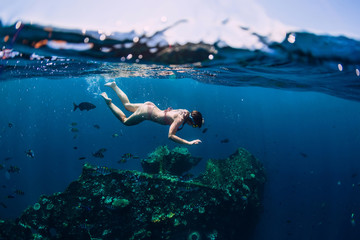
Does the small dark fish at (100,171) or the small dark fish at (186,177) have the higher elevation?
the small dark fish at (100,171)

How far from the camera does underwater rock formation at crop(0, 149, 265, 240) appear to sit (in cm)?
808

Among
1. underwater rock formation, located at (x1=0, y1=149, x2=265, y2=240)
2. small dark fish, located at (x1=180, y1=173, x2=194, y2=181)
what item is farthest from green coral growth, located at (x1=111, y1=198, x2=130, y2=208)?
small dark fish, located at (x1=180, y1=173, x2=194, y2=181)

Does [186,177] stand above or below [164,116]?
below

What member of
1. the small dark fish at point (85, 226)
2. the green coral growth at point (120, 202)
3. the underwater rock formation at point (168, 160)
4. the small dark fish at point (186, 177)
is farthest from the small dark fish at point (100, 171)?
the underwater rock formation at point (168, 160)

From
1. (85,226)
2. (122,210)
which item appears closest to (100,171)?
(122,210)

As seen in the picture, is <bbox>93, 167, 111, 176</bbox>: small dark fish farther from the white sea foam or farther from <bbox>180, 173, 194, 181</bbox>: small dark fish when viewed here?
the white sea foam

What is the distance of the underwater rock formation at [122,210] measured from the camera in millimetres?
8078

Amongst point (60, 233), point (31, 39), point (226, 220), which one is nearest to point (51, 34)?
point (31, 39)

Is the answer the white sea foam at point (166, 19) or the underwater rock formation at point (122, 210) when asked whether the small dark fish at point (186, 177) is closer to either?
the underwater rock formation at point (122, 210)

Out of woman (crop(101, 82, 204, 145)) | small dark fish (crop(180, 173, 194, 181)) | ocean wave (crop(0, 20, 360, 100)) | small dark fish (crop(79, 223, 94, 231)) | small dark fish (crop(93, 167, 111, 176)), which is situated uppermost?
ocean wave (crop(0, 20, 360, 100))

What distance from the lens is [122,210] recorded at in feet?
27.3

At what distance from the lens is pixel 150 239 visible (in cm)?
856

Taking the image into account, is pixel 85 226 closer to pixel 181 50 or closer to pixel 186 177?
pixel 186 177

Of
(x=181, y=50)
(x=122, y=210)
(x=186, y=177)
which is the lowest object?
(x=122, y=210)
